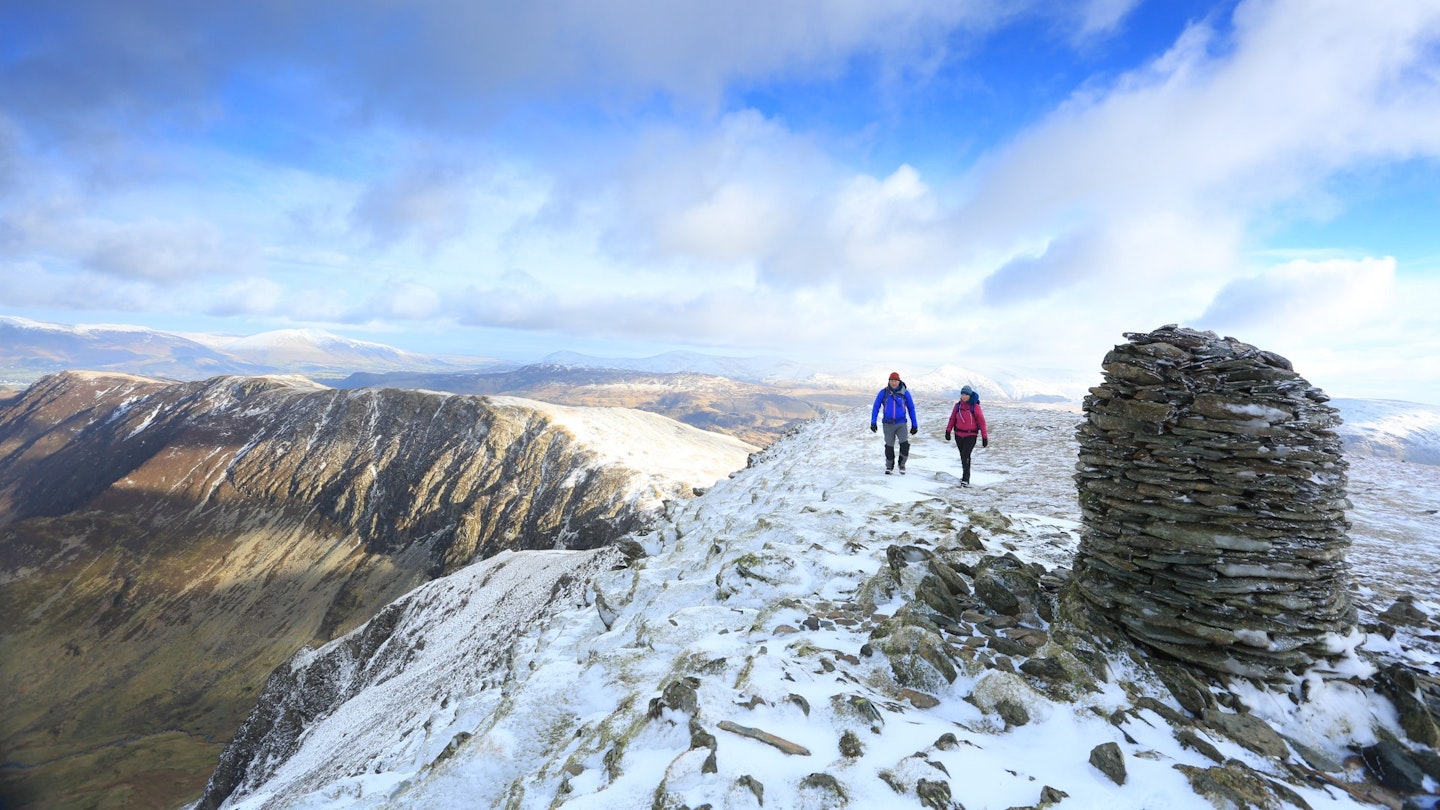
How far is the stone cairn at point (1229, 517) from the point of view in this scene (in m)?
7.36

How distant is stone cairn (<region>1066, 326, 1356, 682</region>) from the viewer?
736cm

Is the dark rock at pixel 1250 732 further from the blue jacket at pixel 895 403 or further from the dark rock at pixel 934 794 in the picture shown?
the blue jacket at pixel 895 403

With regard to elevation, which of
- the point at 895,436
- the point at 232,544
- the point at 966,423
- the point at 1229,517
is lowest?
the point at 232,544

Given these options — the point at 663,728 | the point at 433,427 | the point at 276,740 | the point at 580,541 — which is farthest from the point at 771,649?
the point at 433,427

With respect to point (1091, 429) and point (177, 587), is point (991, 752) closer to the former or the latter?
point (1091, 429)

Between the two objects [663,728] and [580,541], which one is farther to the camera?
[580,541]

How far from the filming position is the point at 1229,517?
757 cm

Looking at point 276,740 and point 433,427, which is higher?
point 433,427

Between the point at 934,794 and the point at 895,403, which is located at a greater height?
the point at 895,403

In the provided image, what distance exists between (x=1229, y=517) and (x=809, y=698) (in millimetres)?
6366

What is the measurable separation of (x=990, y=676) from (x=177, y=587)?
181 meters

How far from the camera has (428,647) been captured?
3372 centimetres

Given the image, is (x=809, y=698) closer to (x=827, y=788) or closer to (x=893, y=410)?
(x=827, y=788)

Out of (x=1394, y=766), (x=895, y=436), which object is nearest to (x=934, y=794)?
(x=1394, y=766)
